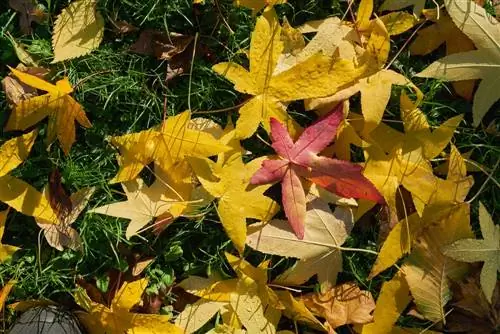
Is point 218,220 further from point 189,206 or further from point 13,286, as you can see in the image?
point 13,286

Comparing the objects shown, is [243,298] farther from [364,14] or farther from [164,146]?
[364,14]

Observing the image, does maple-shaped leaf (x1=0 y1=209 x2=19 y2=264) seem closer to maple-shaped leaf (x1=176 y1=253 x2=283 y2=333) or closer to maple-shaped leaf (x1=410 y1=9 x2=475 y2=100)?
maple-shaped leaf (x1=176 y1=253 x2=283 y2=333)

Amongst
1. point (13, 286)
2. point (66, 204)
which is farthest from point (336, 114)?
point (13, 286)

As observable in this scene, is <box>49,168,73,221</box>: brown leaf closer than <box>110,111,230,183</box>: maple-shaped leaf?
No

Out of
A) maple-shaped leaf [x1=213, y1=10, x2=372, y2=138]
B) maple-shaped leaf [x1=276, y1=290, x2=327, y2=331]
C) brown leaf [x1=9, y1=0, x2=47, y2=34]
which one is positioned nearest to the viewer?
maple-shaped leaf [x1=213, y1=10, x2=372, y2=138]

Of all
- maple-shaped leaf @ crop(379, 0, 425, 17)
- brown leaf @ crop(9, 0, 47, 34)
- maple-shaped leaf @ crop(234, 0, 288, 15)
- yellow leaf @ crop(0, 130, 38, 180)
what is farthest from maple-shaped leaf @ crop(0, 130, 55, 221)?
maple-shaped leaf @ crop(379, 0, 425, 17)

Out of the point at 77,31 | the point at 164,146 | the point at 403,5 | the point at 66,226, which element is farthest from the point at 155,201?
the point at 403,5

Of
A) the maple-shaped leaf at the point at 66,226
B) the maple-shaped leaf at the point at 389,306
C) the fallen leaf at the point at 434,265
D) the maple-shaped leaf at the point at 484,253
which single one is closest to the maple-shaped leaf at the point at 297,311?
the maple-shaped leaf at the point at 389,306

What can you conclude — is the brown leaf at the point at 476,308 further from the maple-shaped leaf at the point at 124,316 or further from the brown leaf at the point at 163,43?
the brown leaf at the point at 163,43

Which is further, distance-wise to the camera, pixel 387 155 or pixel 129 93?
pixel 129 93
